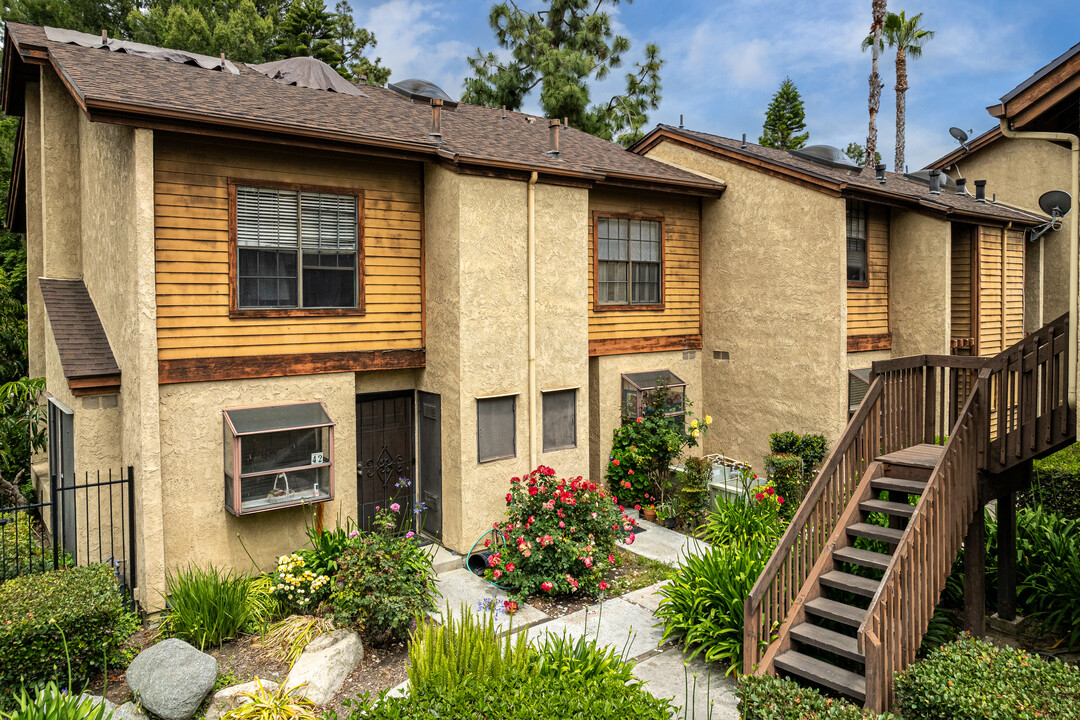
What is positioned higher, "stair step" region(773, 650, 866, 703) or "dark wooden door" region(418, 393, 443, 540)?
"dark wooden door" region(418, 393, 443, 540)

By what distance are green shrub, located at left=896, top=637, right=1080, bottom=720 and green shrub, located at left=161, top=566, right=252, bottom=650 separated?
20.4 ft

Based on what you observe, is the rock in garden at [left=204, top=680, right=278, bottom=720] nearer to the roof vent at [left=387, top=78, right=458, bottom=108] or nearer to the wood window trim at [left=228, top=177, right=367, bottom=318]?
the wood window trim at [left=228, top=177, right=367, bottom=318]

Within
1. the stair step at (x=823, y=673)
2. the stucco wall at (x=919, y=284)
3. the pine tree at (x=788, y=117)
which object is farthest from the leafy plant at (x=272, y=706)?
the pine tree at (x=788, y=117)

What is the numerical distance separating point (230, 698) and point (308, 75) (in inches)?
Result: 388

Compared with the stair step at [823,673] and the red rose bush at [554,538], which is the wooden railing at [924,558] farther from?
the red rose bush at [554,538]

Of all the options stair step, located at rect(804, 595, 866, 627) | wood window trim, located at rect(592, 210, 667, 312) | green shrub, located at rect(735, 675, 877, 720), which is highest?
wood window trim, located at rect(592, 210, 667, 312)

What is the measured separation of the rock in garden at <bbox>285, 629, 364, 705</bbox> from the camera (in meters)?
6.14

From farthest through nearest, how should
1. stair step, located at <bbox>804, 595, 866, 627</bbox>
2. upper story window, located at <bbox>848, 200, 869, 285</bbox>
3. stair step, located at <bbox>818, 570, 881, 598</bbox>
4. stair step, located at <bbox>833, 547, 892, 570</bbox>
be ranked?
upper story window, located at <bbox>848, 200, 869, 285</bbox>
stair step, located at <bbox>833, 547, 892, 570</bbox>
stair step, located at <bbox>818, 570, 881, 598</bbox>
stair step, located at <bbox>804, 595, 866, 627</bbox>

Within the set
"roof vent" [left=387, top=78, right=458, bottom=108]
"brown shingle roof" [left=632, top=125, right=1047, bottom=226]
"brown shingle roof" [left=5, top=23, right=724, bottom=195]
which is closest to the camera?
"brown shingle roof" [left=5, top=23, right=724, bottom=195]

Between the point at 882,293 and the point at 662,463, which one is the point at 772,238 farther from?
the point at 662,463

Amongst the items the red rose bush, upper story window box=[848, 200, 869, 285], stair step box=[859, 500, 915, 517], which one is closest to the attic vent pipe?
upper story window box=[848, 200, 869, 285]

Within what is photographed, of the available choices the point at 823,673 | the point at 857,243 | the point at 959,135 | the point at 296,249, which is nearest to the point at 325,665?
the point at 823,673

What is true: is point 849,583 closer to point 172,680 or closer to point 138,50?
point 172,680

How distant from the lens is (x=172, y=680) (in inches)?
228
